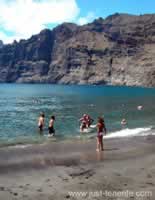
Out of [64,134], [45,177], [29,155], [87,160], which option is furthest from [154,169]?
[64,134]

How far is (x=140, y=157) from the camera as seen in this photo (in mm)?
23828

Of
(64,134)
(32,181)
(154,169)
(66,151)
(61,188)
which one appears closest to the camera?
(61,188)

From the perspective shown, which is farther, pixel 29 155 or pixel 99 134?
pixel 99 134

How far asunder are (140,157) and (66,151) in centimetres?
485

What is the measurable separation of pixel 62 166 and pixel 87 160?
210 centimetres

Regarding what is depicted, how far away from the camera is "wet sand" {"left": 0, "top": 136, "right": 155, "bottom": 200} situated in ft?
52.8

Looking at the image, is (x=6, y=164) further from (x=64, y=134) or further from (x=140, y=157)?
(x=64, y=134)

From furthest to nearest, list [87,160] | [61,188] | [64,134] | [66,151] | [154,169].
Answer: [64,134] < [66,151] < [87,160] < [154,169] < [61,188]

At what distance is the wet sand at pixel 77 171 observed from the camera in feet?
52.8

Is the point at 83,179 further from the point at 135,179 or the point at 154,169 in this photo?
the point at 154,169

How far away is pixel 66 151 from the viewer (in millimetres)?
25875

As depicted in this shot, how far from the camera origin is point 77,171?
20.0 metres

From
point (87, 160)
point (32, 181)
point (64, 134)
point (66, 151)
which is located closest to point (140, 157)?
point (87, 160)

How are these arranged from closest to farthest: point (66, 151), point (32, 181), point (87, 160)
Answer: point (32, 181), point (87, 160), point (66, 151)
